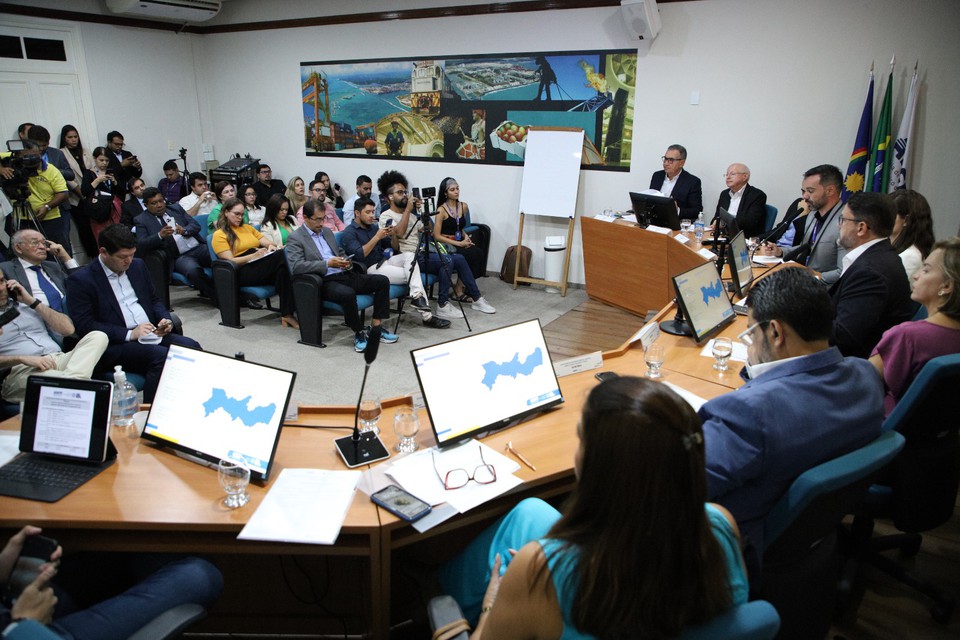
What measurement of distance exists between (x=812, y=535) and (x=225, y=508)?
64.4 inches

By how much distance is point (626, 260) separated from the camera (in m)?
5.83

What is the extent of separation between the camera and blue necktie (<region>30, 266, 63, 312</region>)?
3617 mm

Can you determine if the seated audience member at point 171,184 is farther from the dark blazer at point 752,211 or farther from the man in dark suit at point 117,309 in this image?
the dark blazer at point 752,211

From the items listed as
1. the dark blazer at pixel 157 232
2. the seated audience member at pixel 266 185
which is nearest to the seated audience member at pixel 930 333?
the dark blazer at pixel 157 232

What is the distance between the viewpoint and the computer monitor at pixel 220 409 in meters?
2.02

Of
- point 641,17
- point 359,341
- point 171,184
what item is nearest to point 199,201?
point 171,184

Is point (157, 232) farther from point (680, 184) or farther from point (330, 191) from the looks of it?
point (680, 184)

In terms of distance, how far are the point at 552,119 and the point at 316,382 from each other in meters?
3.79

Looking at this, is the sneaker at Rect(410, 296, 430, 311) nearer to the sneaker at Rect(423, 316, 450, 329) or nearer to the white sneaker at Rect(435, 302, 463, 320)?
the sneaker at Rect(423, 316, 450, 329)

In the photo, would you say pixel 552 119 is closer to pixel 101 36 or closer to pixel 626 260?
pixel 626 260

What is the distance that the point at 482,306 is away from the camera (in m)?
6.09

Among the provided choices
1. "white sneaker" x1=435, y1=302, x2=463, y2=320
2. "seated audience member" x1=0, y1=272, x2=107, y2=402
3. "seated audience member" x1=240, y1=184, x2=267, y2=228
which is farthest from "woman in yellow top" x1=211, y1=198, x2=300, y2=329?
"seated audience member" x1=0, y1=272, x2=107, y2=402

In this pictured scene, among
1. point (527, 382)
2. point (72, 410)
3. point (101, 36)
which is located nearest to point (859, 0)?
point (527, 382)

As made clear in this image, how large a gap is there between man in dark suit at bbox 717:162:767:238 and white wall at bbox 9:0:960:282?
357mm
